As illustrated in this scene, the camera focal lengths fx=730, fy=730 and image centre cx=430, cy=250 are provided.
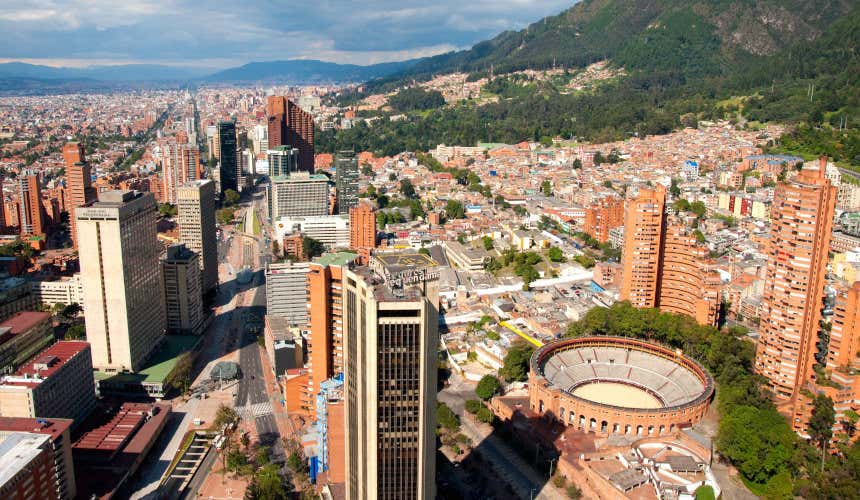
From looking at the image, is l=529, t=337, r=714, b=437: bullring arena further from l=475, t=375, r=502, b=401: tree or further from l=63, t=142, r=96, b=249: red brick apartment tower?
l=63, t=142, r=96, b=249: red brick apartment tower

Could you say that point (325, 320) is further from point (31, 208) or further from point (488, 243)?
point (31, 208)

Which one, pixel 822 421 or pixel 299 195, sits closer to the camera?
pixel 822 421

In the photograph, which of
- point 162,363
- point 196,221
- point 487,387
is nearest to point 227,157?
point 196,221

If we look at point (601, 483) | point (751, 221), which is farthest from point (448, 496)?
point (751, 221)

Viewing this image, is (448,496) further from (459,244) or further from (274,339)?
(459,244)

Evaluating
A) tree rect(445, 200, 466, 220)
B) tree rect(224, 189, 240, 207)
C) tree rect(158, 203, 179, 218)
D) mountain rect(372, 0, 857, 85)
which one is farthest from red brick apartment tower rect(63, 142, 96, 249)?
mountain rect(372, 0, 857, 85)
